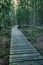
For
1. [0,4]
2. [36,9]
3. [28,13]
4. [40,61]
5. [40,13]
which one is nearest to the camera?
[40,61]

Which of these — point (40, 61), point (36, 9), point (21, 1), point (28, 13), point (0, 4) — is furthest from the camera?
point (21, 1)

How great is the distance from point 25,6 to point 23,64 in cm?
5469

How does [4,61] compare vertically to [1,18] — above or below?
above

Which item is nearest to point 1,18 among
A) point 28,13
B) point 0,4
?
point 0,4

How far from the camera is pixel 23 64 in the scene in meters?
7.34

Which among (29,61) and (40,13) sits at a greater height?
(29,61)

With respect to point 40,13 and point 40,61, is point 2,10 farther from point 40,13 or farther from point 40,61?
point 40,61

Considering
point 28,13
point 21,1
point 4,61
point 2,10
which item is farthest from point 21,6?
point 4,61

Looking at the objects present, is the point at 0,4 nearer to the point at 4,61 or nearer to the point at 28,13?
the point at 28,13

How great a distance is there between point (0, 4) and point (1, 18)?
577 centimetres

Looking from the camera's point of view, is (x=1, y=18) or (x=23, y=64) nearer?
(x=23, y=64)

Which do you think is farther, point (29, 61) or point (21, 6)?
point (21, 6)

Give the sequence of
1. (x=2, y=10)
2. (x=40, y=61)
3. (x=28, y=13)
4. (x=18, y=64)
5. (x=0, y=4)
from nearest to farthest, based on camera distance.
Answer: (x=18, y=64)
(x=40, y=61)
(x=0, y=4)
(x=2, y=10)
(x=28, y=13)

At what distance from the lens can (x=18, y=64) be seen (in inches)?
288
